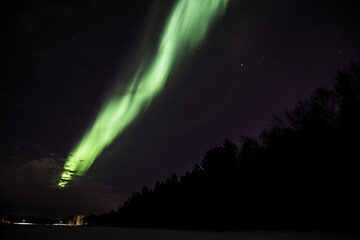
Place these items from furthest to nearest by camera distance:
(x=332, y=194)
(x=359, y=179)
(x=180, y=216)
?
1. (x=180, y=216)
2. (x=332, y=194)
3. (x=359, y=179)

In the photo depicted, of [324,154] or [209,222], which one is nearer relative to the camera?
[324,154]

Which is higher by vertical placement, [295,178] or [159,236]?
[295,178]

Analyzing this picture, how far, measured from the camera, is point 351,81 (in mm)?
25047

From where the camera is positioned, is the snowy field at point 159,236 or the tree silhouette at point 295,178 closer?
the snowy field at point 159,236

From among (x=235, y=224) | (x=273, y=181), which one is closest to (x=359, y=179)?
(x=273, y=181)

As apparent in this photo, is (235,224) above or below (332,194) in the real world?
below

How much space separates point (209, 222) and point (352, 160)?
1746 centimetres

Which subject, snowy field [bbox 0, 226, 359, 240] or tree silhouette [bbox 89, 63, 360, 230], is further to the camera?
tree silhouette [bbox 89, 63, 360, 230]

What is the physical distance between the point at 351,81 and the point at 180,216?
29975 millimetres

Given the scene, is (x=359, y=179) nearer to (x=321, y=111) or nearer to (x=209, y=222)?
(x=321, y=111)

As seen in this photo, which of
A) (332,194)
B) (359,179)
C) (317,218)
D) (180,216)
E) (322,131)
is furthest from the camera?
(180,216)

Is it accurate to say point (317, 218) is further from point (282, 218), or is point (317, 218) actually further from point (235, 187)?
point (235, 187)

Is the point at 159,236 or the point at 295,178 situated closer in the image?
the point at 159,236

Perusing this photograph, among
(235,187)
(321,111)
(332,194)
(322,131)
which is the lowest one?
(332,194)
